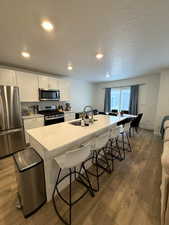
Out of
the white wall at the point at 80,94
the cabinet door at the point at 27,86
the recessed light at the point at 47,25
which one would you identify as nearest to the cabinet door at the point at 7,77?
the cabinet door at the point at 27,86

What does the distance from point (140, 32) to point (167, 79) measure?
301cm

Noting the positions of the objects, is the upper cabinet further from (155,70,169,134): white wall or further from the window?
(155,70,169,134): white wall

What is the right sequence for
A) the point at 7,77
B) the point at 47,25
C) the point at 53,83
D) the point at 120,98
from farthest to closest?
the point at 120,98 < the point at 53,83 < the point at 7,77 < the point at 47,25

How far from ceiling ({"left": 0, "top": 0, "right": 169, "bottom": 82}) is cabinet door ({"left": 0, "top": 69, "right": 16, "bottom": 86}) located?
57 cm

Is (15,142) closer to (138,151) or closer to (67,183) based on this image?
(67,183)

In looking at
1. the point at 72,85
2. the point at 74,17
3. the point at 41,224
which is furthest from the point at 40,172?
the point at 72,85

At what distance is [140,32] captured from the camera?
5.31ft

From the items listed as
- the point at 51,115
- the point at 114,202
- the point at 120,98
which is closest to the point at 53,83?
the point at 51,115

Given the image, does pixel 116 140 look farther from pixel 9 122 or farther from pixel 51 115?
pixel 9 122

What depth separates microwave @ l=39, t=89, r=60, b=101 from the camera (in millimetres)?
3627

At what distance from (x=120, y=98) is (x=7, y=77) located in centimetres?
514

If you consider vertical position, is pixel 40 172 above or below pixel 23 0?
below

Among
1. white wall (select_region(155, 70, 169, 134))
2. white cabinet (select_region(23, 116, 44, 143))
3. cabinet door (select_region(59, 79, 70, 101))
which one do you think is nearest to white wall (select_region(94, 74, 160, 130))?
white wall (select_region(155, 70, 169, 134))

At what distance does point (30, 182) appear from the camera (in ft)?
4.21
